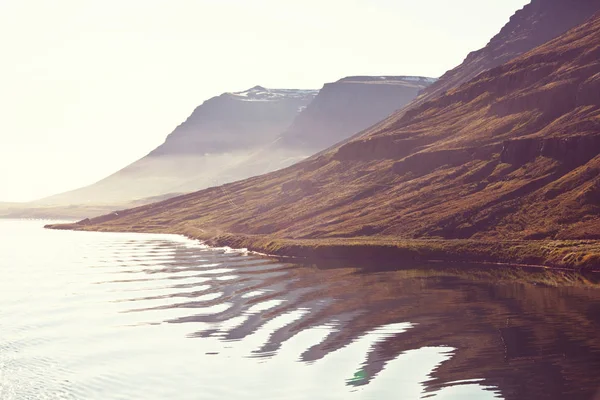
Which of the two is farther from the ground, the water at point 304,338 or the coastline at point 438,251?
the coastline at point 438,251

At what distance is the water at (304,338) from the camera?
162 feet

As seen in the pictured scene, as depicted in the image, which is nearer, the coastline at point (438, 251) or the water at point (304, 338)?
the water at point (304, 338)

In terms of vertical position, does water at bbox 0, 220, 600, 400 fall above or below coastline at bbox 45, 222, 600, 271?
below

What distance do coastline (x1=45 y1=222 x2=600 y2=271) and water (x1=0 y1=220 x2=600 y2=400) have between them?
58.8ft

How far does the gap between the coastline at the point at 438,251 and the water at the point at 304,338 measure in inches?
705

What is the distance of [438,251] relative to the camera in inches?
6058

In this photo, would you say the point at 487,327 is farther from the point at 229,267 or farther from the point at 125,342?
the point at 229,267

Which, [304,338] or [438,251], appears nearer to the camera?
[304,338]

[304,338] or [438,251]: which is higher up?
[438,251]

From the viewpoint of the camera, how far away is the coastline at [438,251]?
128500mm

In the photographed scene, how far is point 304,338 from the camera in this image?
66.1m

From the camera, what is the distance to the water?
4925 cm

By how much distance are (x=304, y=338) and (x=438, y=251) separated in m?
92.3

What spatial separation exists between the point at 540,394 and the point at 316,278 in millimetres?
74082
